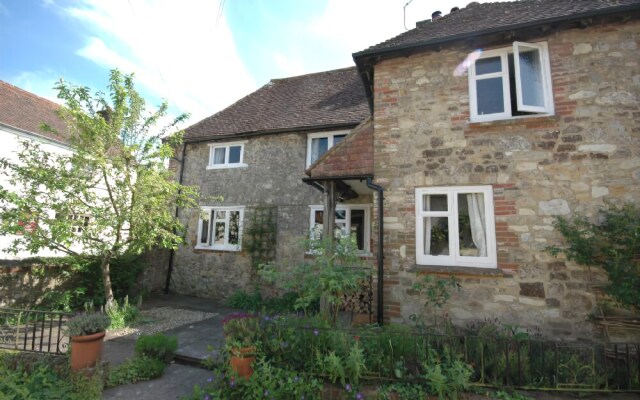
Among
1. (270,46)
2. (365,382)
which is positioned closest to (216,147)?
(270,46)

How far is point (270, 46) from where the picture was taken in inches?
254

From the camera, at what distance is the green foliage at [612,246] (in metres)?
4.38

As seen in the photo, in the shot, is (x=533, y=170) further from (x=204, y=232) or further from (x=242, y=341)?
(x=204, y=232)

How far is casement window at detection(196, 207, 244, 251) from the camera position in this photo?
10969 millimetres

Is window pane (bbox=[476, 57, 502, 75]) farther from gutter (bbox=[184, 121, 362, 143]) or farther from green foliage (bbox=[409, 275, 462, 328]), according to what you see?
green foliage (bbox=[409, 275, 462, 328])

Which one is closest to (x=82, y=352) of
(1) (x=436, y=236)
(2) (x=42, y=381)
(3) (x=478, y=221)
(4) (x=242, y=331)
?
(2) (x=42, y=381)

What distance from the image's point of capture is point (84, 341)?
165 inches

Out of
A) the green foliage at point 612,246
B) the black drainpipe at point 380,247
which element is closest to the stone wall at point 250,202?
the black drainpipe at point 380,247

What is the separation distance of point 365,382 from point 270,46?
6.53 meters

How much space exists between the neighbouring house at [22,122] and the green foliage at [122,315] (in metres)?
7.52

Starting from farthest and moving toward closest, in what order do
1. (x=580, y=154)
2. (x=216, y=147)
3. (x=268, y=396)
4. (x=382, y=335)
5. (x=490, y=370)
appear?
(x=216, y=147) → (x=580, y=154) → (x=382, y=335) → (x=490, y=370) → (x=268, y=396)

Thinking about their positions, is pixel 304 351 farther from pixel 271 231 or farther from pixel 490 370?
pixel 271 231

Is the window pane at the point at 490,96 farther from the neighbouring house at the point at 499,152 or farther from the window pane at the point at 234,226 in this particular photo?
the window pane at the point at 234,226

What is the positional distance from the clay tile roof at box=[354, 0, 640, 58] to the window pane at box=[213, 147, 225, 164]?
23.8ft
